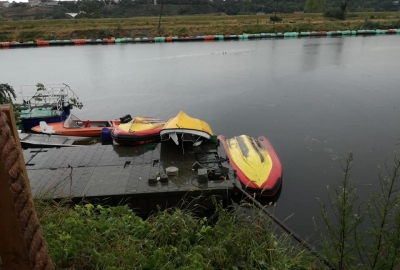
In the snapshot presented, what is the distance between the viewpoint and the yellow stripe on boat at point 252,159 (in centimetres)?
1216

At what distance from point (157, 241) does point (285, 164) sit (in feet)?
34.9

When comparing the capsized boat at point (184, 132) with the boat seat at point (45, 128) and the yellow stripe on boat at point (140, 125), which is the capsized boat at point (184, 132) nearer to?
the yellow stripe on boat at point (140, 125)

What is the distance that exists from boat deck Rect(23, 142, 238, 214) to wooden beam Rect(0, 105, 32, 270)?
6.29 meters

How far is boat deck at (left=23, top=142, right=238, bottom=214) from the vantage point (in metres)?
9.91

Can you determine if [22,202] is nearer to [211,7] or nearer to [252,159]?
[252,159]

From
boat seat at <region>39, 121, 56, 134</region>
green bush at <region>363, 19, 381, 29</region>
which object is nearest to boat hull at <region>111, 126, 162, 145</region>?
boat seat at <region>39, 121, 56, 134</region>

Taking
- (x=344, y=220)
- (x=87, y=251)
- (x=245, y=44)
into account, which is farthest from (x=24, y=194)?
(x=245, y=44)

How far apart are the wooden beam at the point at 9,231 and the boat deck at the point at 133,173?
6.29 metres

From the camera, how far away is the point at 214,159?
12352 millimetres

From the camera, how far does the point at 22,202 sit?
2025mm

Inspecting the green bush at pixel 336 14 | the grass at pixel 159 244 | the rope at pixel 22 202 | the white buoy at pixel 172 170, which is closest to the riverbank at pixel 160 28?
the green bush at pixel 336 14

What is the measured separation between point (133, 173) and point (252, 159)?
463 cm

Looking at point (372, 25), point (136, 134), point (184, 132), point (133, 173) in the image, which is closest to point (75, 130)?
point (136, 134)

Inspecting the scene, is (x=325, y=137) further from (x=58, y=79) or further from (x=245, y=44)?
(x=245, y=44)
